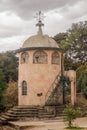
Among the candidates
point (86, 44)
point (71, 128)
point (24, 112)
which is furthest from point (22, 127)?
point (86, 44)

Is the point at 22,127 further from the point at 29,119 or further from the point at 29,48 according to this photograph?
the point at 29,48

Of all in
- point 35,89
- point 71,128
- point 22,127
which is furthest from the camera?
point 35,89

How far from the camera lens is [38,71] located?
3428cm

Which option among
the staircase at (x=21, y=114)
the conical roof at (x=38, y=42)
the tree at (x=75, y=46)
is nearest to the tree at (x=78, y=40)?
the tree at (x=75, y=46)

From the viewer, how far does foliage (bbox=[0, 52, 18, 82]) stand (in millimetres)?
60266

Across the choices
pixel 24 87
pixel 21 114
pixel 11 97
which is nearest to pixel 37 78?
pixel 24 87

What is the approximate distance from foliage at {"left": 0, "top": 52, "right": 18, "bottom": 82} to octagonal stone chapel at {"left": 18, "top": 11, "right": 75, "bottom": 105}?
2487 centimetres

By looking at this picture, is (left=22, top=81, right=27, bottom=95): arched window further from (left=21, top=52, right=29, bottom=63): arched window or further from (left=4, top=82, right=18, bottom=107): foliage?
(left=4, top=82, right=18, bottom=107): foliage

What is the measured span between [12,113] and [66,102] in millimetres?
6378

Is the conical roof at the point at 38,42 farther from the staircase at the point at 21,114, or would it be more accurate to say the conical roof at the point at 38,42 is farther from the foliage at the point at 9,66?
the foliage at the point at 9,66

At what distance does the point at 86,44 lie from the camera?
5262 cm

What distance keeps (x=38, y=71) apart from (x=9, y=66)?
28135 mm

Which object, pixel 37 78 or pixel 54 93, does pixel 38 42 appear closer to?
pixel 37 78

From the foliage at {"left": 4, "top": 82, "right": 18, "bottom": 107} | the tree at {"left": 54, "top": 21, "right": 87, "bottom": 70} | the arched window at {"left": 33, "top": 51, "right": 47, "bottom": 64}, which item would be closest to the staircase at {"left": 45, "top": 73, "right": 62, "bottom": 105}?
the arched window at {"left": 33, "top": 51, "right": 47, "bottom": 64}
